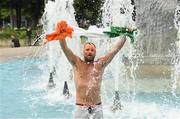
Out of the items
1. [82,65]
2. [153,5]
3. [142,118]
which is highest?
[153,5]

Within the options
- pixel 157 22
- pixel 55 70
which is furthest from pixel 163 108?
pixel 157 22

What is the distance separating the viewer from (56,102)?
36.7 feet

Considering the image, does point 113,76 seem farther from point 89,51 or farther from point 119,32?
point 89,51

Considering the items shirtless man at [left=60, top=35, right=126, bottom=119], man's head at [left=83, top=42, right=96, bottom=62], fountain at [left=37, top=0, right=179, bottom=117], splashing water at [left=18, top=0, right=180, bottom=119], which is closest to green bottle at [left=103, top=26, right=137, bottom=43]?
shirtless man at [left=60, top=35, right=126, bottom=119]

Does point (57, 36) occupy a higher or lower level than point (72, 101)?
higher

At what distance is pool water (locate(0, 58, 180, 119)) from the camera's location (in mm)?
9847

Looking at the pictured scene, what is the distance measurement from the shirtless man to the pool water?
3398mm

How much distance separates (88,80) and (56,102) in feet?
16.9

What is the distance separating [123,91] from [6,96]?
107 inches

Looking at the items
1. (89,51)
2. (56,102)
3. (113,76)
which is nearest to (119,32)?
(89,51)

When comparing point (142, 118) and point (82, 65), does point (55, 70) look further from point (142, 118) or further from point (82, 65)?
point (82, 65)

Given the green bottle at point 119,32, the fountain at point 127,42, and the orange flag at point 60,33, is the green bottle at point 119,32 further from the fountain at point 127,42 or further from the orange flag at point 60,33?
the fountain at point 127,42

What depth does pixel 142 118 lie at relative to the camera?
9.44m

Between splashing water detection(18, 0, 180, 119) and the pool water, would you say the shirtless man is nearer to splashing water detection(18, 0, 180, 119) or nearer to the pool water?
splashing water detection(18, 0, 180, 119)
